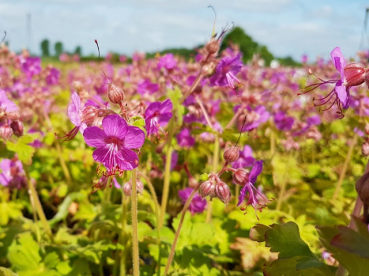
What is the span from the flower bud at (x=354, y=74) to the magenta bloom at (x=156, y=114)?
79 centimetres

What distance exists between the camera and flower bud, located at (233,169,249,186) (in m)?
1.47

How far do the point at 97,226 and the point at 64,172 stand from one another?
1.41m

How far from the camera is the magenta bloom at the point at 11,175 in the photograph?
8.18 feet

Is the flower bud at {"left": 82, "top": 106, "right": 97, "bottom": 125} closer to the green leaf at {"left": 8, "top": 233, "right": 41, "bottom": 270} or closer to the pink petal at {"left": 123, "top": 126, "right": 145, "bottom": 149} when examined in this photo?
the pink petal at {"left": 123, "top": 126, "right": 145, "bottom": 149}

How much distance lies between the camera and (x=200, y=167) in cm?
343

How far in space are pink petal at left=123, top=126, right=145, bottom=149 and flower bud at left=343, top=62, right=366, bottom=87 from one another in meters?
0.66

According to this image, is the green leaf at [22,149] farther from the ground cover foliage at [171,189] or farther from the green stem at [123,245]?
the green stem at [123,245]

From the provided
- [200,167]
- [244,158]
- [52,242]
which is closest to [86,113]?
[52,242]

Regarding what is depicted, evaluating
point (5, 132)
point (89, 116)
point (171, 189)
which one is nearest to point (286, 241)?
point (89, 116)

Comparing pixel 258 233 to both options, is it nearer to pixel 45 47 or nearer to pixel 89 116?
pixel 89 116

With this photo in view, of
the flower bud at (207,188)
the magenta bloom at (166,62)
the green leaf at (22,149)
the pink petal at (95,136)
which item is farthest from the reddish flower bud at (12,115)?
the magenta bloom at (166,62)

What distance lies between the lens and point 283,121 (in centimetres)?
321

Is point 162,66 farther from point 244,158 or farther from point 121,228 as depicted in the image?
point 121,228

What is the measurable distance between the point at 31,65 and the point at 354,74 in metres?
3.23
